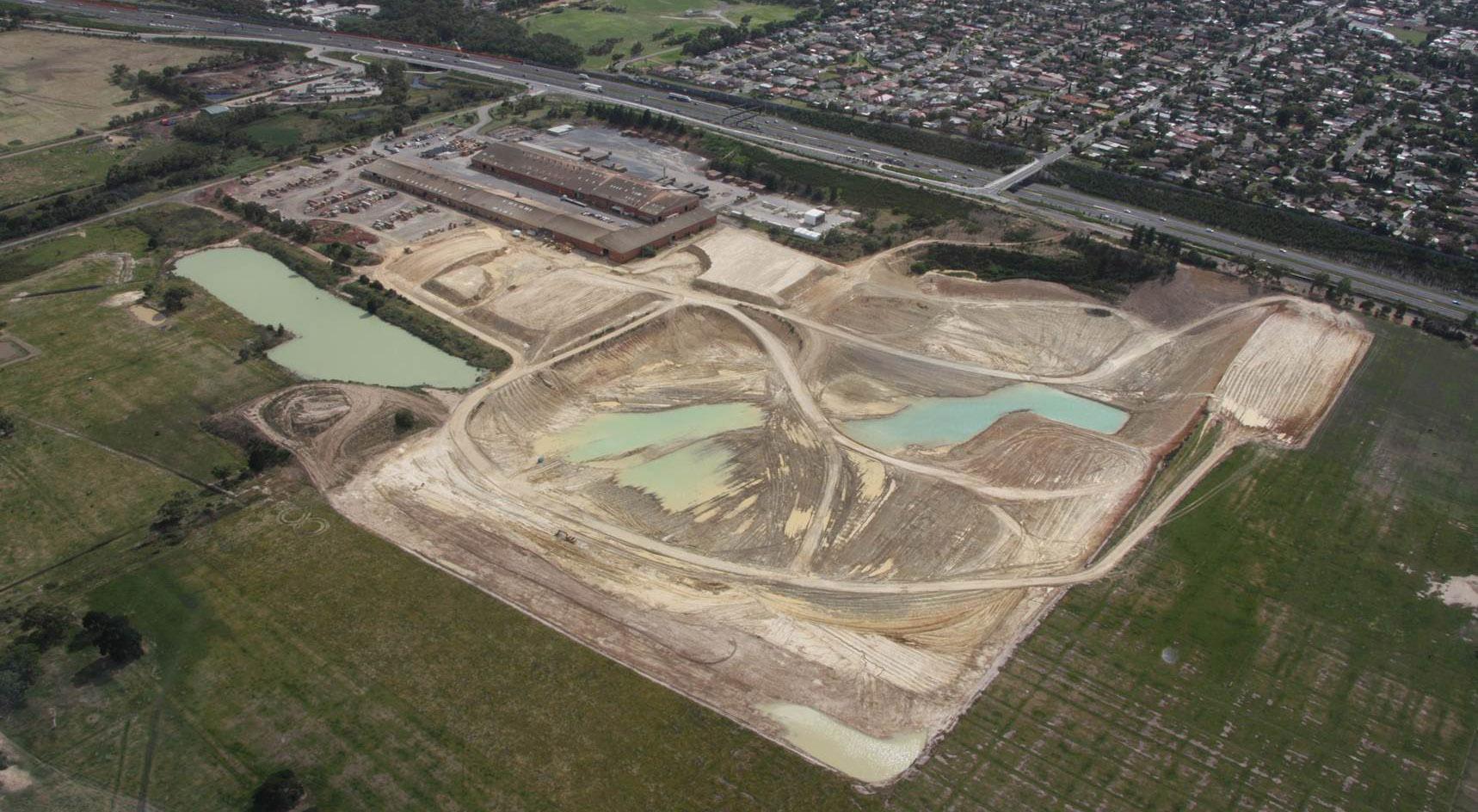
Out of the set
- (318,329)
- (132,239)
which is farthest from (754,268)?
(132,239)

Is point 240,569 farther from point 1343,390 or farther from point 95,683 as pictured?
point 1343,390

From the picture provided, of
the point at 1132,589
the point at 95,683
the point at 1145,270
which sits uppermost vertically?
the point at 1145,270

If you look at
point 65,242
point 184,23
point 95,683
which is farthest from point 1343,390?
point 184,23

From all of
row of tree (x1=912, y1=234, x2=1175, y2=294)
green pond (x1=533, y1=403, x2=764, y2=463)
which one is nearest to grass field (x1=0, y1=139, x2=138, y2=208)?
green pond (x1=533, y1=403, x2=764, y2=463)

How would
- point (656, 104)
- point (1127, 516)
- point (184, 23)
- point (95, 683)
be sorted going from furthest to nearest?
point (184, 23) → point (656, 104) → point (1127, 516) → point (95, 683)

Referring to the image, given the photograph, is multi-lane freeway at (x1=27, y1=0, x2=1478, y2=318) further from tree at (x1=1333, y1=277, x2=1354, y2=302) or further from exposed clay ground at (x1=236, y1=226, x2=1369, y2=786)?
exposed clay ground at (x1=236, y1=226, x2=1369, y2=786)

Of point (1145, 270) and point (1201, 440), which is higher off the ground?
point (1145, 270)

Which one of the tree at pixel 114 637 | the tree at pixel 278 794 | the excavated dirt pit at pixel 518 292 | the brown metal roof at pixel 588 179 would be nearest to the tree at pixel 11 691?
the tree at pixel 114 637
